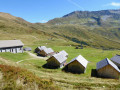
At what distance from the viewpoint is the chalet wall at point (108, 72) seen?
31344 mm

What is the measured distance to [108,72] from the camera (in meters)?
31.9

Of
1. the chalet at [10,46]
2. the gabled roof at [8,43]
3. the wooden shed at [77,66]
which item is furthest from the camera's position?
the gabled roof at [8,43]

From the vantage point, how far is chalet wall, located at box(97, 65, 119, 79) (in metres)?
31.3

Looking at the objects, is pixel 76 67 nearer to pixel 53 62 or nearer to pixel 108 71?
pixel 53 62

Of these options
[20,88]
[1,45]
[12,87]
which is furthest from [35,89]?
[1,45]

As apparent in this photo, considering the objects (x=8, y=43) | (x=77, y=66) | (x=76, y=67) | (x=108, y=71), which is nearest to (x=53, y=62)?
(x=76, y=67)

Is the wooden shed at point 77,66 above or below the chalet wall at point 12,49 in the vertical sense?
below

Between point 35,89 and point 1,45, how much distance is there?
48020 millimetres

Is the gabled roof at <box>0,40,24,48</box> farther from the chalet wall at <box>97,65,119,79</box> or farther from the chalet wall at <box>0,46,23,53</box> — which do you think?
the chalet wall at <box>97,65,119,79</box>

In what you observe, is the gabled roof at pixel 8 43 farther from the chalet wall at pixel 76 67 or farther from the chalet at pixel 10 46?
the chalet wall at pixel 76 67

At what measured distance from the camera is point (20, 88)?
33.8 feet

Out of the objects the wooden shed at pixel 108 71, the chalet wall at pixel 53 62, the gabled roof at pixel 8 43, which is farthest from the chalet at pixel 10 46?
the wooden shed at pixel 108 71

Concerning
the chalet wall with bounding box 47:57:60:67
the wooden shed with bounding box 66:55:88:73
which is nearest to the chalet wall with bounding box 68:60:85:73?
the wooden shed with bounding box 66:55:88:73

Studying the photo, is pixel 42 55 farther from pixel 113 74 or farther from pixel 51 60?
pixel 113 74
